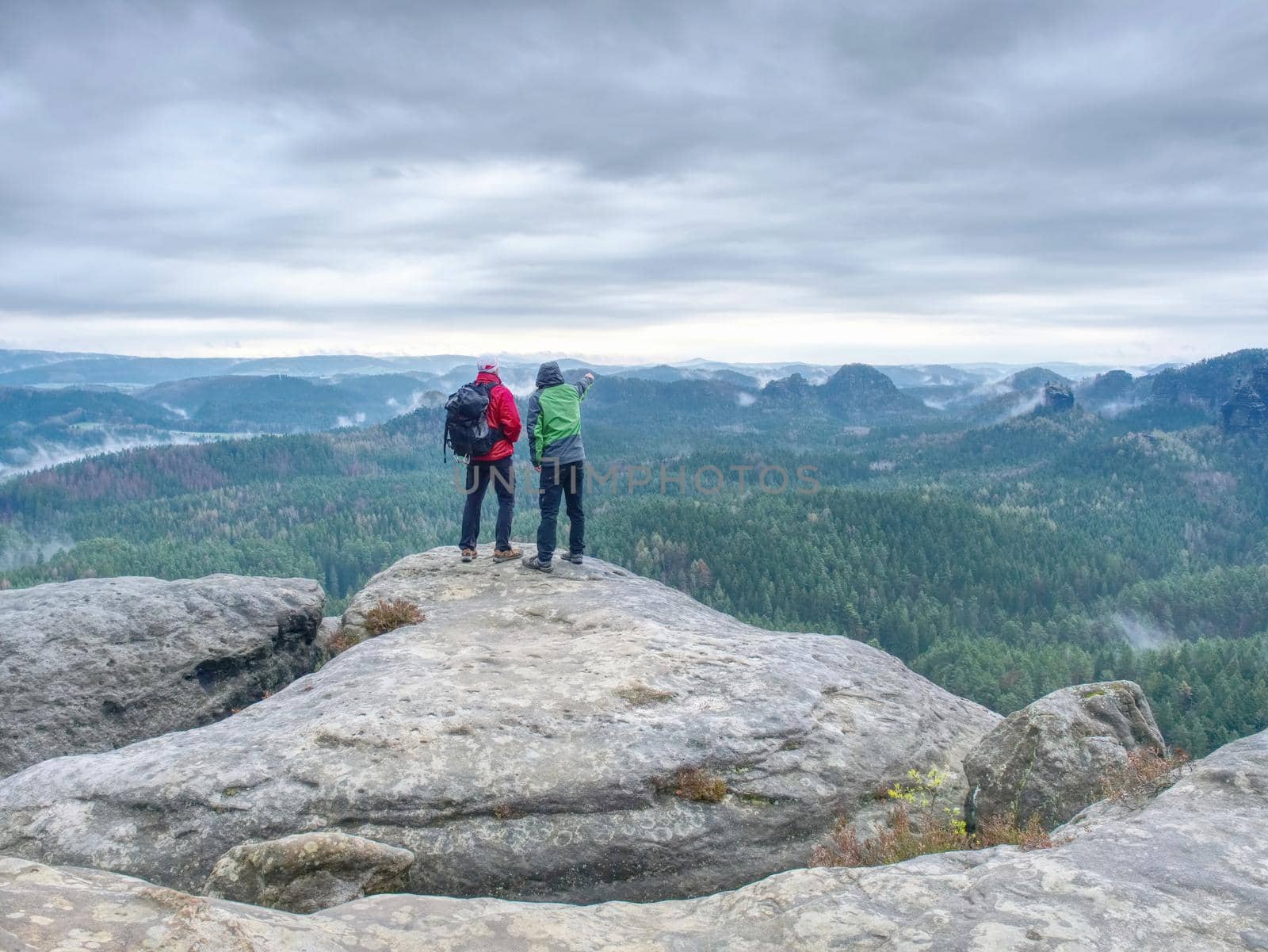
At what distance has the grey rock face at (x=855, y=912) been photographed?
723 centimetres

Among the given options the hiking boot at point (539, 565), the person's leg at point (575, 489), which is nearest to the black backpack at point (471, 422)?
the person's leg at point (575, 489)

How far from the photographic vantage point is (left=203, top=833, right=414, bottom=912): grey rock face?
31.7ft

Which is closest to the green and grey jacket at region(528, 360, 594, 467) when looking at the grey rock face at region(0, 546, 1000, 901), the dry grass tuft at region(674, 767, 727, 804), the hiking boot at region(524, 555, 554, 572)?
the hiking boot at region(524, 555, 554, 572)

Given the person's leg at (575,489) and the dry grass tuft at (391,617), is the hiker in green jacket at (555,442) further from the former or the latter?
the dry grass tuft at (391,617)

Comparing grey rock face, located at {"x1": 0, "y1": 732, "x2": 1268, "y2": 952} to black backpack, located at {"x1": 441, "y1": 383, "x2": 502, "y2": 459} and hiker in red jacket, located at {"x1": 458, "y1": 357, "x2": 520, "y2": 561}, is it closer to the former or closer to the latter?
hiker in red jacket, located at {"x1": 458, "y1": 357, "x2": 520, "y2": 561}

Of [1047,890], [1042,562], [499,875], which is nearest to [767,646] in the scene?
[499,875]

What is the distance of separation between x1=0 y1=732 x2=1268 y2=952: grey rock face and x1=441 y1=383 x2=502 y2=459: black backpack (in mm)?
14958

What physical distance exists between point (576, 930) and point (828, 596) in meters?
159

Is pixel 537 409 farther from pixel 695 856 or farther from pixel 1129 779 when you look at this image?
pixel 1129 779

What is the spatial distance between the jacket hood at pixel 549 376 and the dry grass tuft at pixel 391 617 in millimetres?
7169

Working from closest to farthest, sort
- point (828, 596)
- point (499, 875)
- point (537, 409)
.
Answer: point (499, 875) → point (537, 409) → point (828, 596)

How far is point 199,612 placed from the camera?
2058 centimetres

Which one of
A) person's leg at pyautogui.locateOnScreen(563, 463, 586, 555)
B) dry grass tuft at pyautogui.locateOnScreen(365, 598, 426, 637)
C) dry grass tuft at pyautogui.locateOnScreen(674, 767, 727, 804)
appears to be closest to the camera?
dry grass tuft at pyautogui.locateOnScreen(674, 767, 727, 804)

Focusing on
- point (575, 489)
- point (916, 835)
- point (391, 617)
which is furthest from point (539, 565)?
point (916, 835)
